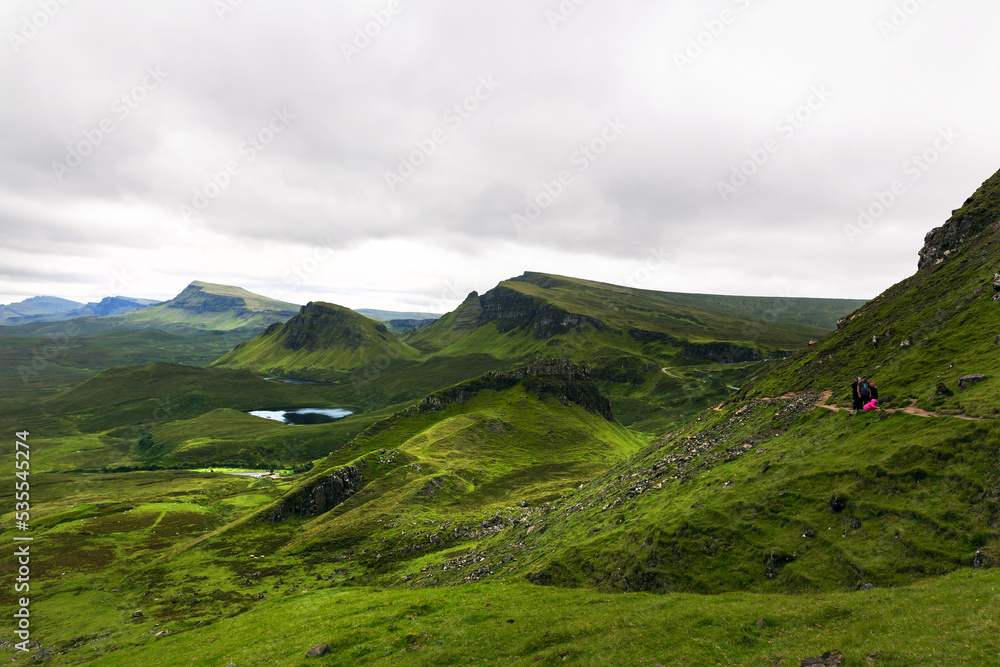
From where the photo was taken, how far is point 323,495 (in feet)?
454

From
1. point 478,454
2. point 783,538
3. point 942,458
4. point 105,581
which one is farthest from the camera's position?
point 478,454

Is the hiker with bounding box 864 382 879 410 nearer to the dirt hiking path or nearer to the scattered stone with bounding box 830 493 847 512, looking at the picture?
the dirt hiking path

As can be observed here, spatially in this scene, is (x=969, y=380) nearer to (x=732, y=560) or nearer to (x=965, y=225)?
(x=732, y=560)

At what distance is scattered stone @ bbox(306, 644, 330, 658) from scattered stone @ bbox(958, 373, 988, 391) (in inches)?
2553

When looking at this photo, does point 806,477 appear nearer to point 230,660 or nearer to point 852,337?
point 852,337

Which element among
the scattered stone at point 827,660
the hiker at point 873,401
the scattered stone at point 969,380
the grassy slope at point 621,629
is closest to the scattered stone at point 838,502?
the grassy slope at point 621,629

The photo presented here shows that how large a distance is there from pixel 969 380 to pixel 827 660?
34.6 metres

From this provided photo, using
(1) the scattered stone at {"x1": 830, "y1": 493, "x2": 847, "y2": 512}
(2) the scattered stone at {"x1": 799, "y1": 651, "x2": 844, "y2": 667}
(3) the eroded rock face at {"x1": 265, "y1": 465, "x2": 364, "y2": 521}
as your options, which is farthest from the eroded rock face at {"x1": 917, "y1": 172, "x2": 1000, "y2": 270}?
(3) the eroded rock face at {"x1": 265, "y1": 465, "x2": 364, "y2": 521}

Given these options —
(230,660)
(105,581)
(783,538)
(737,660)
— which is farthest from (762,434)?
(105,581)

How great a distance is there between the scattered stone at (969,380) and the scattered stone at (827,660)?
108 feet

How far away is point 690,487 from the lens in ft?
173

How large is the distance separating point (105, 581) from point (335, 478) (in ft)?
189

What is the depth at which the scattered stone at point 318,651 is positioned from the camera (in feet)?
132

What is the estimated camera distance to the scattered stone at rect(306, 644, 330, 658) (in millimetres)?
40094
